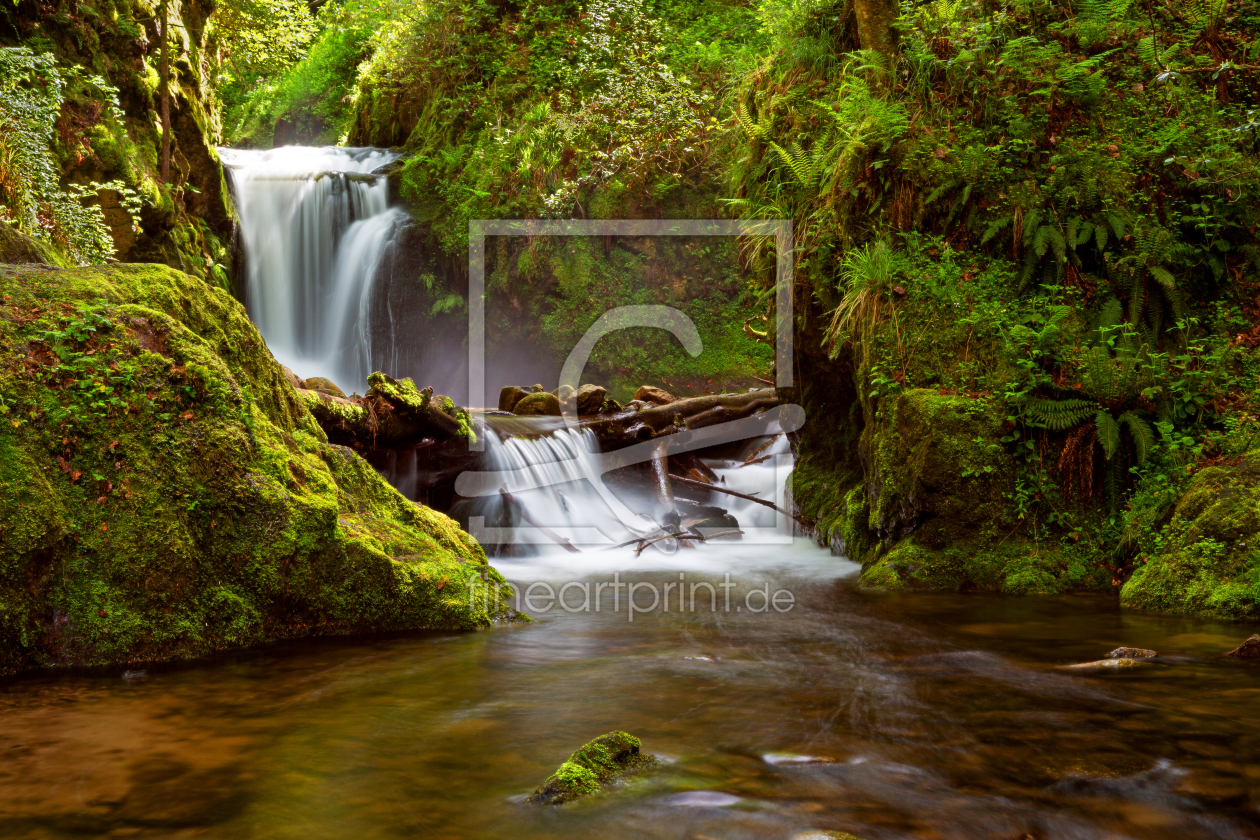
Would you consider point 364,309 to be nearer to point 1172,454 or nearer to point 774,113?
point 774,113

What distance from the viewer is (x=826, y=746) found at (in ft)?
11.0

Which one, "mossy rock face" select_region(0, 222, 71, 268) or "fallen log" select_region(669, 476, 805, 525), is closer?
"mossy rock face" select_region(0, 222, 71, 268)

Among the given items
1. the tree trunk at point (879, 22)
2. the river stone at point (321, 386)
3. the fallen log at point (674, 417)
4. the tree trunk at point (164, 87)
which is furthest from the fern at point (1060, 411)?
the tree trunk at point (164, 87)

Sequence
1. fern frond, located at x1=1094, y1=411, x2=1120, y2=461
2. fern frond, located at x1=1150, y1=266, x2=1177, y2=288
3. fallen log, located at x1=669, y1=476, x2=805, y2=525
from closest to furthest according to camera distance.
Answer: fern frond, located at x1=1094, y1=411, x2=1120, y2=461 < fern frond, located at x1=1150, y1=266, x2=1177, y2=288 < fallen log, located at x1=669, y1=476, x2=805, y2=525

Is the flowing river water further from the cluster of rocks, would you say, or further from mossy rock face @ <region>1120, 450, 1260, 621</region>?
the cluster of rocks

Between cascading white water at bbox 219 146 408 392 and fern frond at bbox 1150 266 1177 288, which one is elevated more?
cascading white water at bbox 219 146 408 392

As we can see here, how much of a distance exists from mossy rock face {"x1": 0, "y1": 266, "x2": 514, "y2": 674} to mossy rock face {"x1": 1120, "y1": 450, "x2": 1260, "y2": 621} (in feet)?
15.2

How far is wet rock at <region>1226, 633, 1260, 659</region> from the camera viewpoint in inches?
167

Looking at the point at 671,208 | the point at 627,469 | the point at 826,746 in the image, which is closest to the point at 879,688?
the point at 826,746

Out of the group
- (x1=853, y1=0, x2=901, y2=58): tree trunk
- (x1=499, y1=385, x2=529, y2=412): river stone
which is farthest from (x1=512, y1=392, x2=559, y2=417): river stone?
(x1=853, y1=0, x2=901, y2=58): tree trunk

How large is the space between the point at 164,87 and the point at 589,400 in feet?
27.3

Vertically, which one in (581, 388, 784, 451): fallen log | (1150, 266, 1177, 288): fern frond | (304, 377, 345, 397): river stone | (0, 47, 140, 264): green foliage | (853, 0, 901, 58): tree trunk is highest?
(853, 0, 901, 58): tree trunk

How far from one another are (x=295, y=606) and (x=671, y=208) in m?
13.5

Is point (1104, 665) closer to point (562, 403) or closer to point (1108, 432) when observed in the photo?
point (1108, 432)
